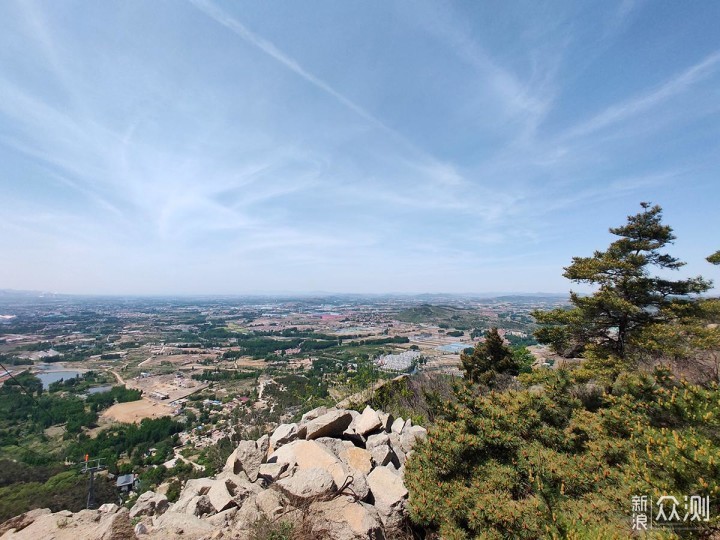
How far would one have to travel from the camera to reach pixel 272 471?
6.18 meters

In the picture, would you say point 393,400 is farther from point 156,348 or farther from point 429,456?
point 156,348

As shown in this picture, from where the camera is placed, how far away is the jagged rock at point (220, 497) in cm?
566

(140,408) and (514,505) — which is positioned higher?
(514,505)

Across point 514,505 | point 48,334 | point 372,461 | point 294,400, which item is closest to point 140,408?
point 294,400

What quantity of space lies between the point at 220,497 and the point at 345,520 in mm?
3021

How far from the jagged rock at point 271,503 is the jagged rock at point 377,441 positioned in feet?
10.5

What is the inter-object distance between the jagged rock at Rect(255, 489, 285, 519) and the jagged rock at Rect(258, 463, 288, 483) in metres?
1.23

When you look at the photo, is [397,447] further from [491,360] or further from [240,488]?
[491,360]

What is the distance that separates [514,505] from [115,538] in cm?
507

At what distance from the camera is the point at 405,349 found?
64.8 meters

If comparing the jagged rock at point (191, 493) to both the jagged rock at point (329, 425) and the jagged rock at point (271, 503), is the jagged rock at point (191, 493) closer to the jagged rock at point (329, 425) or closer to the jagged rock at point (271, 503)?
the jagged rock at point (329, 425)

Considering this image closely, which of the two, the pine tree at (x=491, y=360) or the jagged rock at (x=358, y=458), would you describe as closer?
the jagged rock at (x=358, y=458)

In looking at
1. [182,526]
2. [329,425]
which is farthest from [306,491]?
[329,425]


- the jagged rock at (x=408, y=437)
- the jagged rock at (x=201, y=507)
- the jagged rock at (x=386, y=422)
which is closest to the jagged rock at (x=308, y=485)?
the jagged rock at (x=201, y=507)
